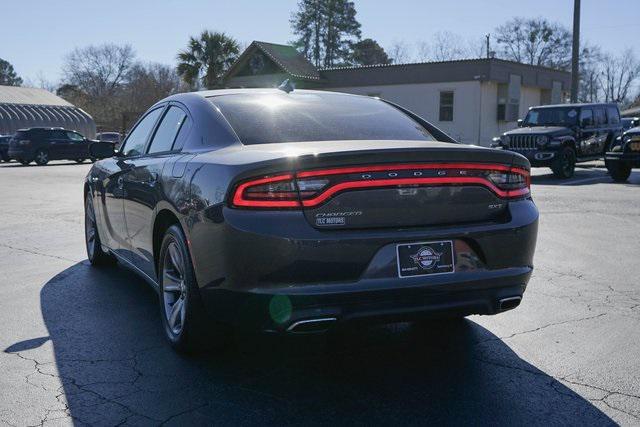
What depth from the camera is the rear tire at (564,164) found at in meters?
17.2

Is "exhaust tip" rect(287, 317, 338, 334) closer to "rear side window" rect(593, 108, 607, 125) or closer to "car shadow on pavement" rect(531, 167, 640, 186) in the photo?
"car shadow on pavement" rect(531, 167, 640, 186)

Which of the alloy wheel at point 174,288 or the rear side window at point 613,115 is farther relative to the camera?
the rear side window at point 613,115

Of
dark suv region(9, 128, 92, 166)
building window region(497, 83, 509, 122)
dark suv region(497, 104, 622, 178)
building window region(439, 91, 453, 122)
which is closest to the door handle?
dark suv region(497, 104, 622, 178)

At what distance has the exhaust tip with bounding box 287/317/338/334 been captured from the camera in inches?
122

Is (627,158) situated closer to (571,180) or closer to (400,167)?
(571,180)

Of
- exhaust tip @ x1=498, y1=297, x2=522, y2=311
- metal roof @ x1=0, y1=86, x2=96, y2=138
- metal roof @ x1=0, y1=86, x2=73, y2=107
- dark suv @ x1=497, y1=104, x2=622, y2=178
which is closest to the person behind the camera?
exhaust tip @ x1=498, y1=297, x2=522, y2=311

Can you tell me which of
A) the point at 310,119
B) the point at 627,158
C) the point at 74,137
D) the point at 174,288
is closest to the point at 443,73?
the point at 74,137

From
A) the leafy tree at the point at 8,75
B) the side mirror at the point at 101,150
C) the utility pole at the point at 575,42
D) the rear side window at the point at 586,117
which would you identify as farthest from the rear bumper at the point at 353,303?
the leafy tree at the point at 8,75

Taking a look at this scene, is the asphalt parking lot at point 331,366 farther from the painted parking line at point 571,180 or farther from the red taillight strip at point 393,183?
the painted parking line at point 571,180

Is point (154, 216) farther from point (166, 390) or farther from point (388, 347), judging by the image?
point (388, 347)

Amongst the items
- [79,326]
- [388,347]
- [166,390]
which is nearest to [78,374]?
[166,390]

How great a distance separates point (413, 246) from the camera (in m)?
3.25

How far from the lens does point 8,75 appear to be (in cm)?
10131

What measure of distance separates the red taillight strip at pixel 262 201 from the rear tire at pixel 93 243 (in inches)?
135
